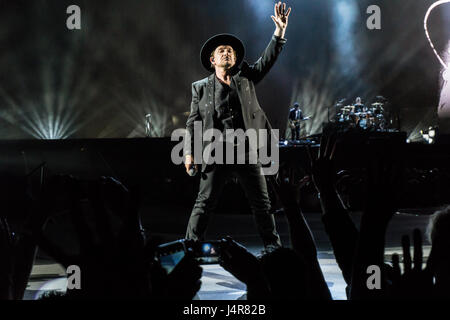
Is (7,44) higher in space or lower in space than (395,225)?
higher

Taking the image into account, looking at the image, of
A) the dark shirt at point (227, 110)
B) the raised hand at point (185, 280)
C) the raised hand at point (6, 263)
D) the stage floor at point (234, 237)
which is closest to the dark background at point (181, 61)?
the stage floor at point (234, 237)

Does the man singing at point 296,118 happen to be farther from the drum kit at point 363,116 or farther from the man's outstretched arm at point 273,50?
the man's outstretched arm at point 273,50

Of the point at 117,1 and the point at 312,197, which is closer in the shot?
the point at 312,197

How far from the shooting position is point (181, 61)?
1305 centimetres

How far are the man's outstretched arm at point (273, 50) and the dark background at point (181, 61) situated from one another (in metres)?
9.03

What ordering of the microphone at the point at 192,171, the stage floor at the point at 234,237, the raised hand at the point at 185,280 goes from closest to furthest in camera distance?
1. the raised hand at the point at 185,280
2. the stage floor at the point at 234,237
3. the microphone at the point at 192,171

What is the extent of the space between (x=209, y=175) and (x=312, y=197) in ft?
14.5

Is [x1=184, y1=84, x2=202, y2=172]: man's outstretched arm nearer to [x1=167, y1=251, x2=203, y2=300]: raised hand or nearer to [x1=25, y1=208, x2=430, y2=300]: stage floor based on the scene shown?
[x1=25, y1=208, x2=430, y2=300]: stage floor

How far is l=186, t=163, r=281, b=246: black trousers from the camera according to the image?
3355 mm

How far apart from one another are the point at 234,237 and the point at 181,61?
8.89m

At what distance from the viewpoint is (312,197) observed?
24.7 ft

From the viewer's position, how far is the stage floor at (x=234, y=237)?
114 inches
